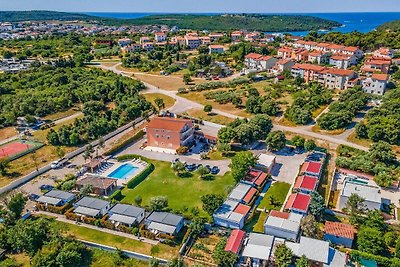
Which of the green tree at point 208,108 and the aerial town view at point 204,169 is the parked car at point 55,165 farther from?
the green tree at point 208,108

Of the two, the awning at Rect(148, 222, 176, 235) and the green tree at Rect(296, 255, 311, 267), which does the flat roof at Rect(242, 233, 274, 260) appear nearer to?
the green tree at Rect(296, 255, 311, 267)

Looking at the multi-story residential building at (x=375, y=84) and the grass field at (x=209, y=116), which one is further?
the multi-story residential building at (x=375, y=84)

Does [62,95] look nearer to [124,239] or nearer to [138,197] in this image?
[138,197]

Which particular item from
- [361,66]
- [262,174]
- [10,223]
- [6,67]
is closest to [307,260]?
[262,174]

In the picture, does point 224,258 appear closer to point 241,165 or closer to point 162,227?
point 162,227

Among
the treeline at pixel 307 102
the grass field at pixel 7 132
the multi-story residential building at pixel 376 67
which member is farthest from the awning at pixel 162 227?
the multi-story residential building at pixel 376 67

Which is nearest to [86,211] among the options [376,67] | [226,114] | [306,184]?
[306,184]
